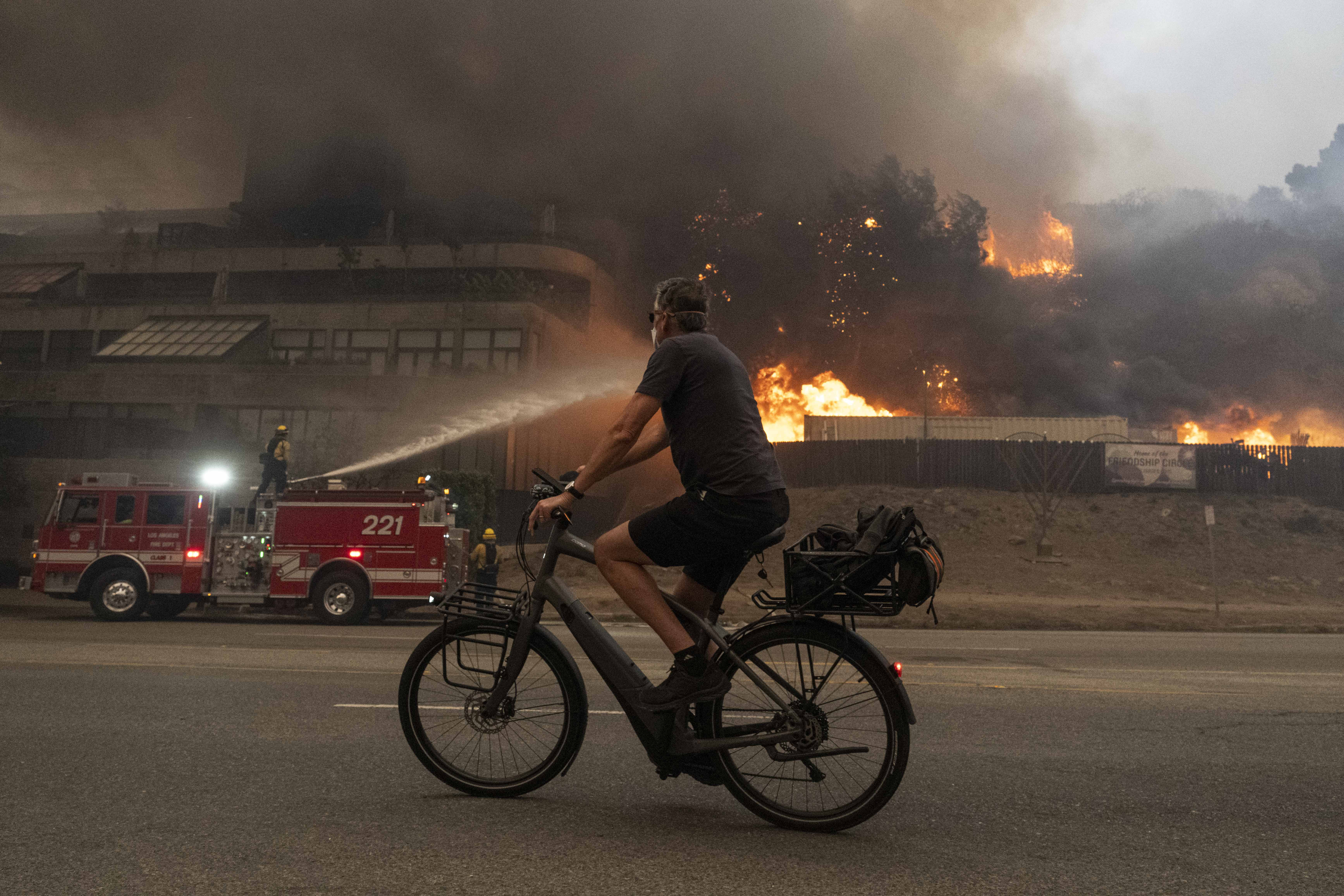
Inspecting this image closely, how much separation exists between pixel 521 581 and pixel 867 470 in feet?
69.7

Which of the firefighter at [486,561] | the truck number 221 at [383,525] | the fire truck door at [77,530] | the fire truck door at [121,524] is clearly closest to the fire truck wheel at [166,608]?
the fire truck door at [121,524]

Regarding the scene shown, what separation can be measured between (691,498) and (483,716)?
4.48 feet

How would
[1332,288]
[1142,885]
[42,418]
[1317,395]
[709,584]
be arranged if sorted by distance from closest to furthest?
[1142,885] → [709,584] → [42,418] → [1317,395] → [1332,288]

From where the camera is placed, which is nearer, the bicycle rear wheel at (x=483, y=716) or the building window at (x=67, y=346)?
the bicycle rear wheel at (x=483, y=716)

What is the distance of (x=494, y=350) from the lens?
40.3 meters

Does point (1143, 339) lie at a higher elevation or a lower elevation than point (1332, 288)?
lower

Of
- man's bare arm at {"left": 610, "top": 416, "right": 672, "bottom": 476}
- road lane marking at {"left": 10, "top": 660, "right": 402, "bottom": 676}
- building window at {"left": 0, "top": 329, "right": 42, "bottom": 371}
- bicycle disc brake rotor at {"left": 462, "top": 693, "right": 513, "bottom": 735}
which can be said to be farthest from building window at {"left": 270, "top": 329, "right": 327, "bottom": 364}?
man's bare arm at {"left": 610, "top": 416, "right": 672, "bottom": 476}

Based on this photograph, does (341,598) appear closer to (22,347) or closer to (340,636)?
(340,636)

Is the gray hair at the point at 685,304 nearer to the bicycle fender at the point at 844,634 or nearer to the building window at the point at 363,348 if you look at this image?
the bicycle fender at the point at 844,634

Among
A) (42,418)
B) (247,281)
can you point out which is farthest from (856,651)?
(247,281)

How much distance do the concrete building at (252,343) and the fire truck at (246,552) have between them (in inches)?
741

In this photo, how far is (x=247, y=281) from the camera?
160 ft

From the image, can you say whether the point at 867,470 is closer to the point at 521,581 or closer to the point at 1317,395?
the point at 521,581

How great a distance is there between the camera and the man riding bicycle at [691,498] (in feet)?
12.3
